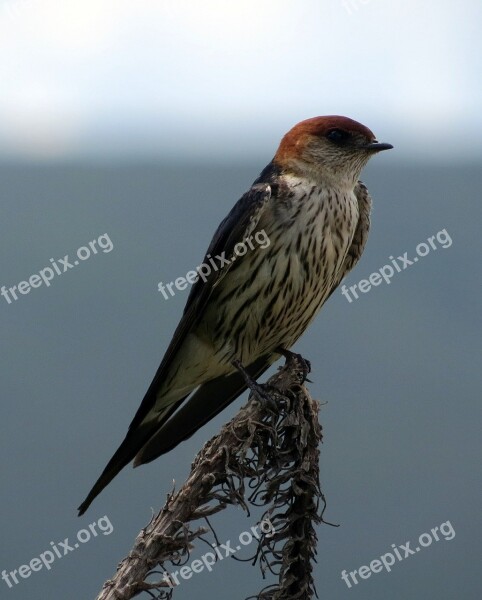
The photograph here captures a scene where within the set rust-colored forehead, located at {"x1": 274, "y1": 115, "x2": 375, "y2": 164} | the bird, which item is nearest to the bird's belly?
the bird

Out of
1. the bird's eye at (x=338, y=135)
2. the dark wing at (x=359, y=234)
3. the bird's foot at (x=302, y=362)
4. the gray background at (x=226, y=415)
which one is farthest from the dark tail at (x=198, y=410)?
the gray background at (x=226, y=415)

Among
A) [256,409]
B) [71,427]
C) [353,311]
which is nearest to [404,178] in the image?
[353,311]

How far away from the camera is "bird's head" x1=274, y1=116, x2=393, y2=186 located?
19.6 feet

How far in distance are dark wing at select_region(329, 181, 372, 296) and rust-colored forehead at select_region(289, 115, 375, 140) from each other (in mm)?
360

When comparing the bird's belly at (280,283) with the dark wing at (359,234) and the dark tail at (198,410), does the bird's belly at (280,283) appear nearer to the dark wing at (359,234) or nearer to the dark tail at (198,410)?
the dark tail at (198,410)

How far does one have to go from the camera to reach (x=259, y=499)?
3721 mm

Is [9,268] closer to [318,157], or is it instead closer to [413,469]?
[413,469]

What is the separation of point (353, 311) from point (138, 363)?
340cm

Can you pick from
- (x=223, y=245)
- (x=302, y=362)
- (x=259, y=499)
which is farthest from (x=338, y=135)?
(x=259, y=499)

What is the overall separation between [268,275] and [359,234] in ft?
2.53

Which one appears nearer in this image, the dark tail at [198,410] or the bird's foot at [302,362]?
the bird's foot at [302,362]

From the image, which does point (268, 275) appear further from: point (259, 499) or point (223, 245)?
point (259, 499)

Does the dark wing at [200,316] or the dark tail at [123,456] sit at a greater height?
the dark wing at [200,316]

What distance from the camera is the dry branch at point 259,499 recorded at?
3.24 m
